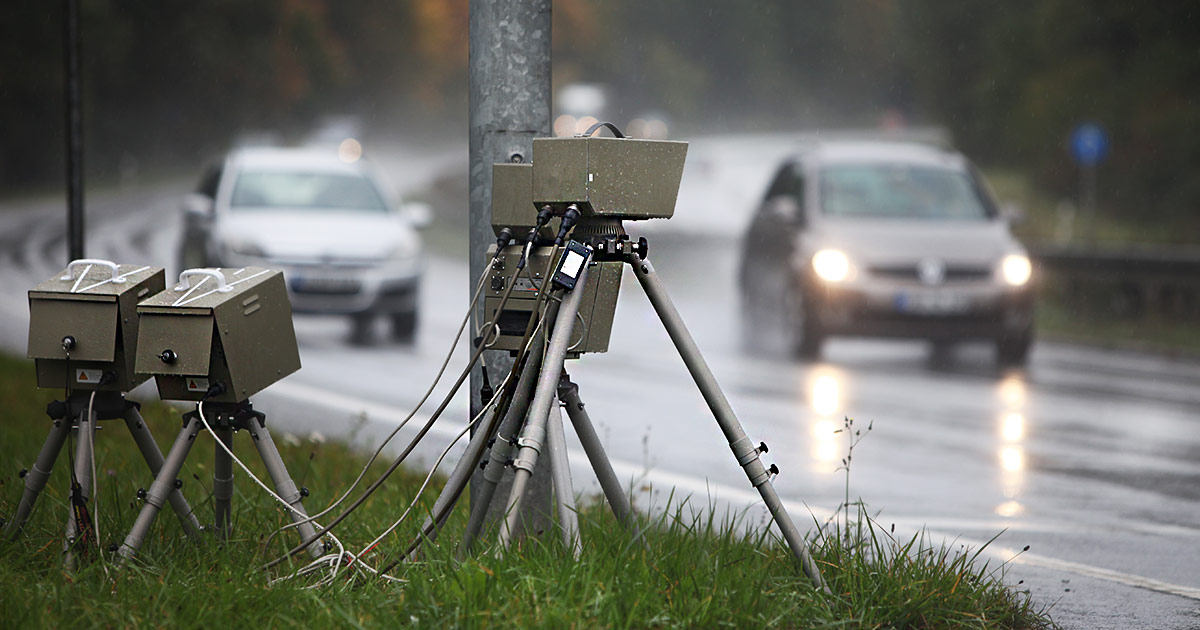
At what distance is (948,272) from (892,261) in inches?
21.1

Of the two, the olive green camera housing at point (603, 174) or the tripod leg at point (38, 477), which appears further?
the tripod leg at point (38, 477)

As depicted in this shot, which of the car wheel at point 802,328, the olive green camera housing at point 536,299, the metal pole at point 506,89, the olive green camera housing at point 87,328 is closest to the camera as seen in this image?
the olive green camera housing at point 536,299

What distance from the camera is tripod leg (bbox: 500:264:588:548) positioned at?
4297mm

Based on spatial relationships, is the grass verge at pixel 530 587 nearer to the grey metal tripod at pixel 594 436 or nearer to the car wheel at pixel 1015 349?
the grey metal tripod at pixel 594 436

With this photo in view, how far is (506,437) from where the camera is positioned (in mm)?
4574

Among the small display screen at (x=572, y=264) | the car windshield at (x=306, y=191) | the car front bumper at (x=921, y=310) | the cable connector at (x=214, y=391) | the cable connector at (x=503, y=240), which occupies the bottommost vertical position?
the car front bumper at (x=921, y=310)

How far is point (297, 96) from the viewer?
6378 cm

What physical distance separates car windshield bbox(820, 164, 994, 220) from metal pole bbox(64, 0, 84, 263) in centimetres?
861

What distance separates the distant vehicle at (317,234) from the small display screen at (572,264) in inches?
418

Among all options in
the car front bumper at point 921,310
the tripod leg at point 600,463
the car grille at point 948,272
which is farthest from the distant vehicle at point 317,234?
the tripod leg at point 600,463

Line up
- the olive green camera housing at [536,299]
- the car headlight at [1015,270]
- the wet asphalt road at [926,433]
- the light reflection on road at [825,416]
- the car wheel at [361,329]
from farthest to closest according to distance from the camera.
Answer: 1. the car wheel at [361,329]
2. the car headlight at [1015,270]
3. the light reflection on road at [825,416]
4. the wet asphalt road at [926,433]
5. the olive green camera housing at [536,299]

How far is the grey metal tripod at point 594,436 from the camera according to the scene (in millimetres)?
4383

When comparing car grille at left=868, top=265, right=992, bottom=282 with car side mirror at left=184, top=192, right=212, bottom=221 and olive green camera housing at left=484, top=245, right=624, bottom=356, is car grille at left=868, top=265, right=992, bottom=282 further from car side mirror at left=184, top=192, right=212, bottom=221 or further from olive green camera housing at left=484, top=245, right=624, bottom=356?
olive green camera housing at left=484, top=245, right=624, bottom=356

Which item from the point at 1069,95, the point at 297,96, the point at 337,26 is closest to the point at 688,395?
the point at 1069,95
